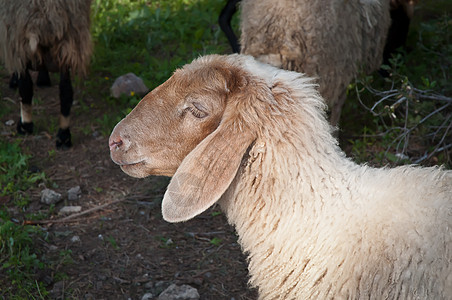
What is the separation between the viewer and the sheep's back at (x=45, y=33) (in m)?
4.71

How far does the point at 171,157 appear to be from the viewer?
2482 mm

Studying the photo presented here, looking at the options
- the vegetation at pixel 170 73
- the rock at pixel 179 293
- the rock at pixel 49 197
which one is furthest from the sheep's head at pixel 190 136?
the rock at pixel 49 197

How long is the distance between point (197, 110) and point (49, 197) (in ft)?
8.25

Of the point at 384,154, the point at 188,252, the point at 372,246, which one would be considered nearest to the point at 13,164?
the point at 188,252

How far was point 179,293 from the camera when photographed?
346 centimetres

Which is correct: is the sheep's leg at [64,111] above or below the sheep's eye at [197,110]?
below

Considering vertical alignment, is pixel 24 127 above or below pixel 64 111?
below

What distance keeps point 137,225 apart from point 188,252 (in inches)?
20.2

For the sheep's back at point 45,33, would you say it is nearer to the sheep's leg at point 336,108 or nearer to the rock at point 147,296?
the sheep's leg at point 336,108

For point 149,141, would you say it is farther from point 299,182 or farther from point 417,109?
point 417,109

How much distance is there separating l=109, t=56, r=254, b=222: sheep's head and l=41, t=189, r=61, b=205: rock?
2145 mm

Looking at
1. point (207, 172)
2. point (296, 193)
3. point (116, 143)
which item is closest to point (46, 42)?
point (116, 143)

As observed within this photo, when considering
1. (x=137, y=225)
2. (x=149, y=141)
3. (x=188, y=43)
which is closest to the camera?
(x=149, y=141)

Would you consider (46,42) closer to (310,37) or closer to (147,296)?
(310,37)
